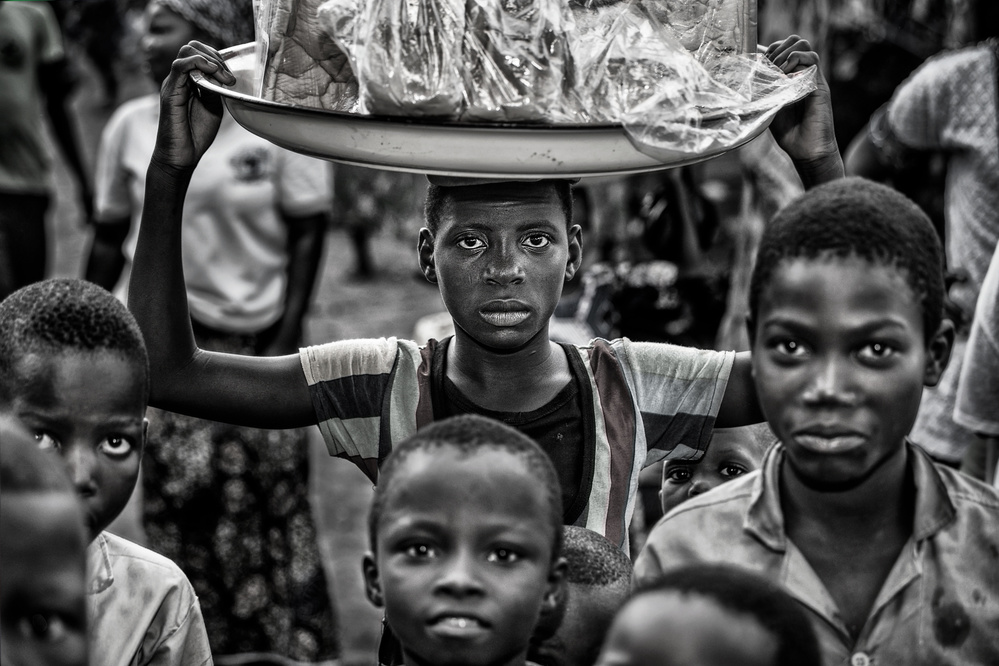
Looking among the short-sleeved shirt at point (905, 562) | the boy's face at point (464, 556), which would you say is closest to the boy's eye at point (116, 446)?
the boy's face at point (464, 556)

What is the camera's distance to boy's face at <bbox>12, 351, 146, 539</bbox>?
81.6 inches

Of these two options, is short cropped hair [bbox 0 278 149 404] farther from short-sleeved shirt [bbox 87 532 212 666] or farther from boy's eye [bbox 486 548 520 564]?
boy's eye [bbox 486 548 520 564]

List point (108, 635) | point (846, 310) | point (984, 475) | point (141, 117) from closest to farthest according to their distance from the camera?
point (846, 310) < point (108, 635) < point (984, 475) < point (141, 117)

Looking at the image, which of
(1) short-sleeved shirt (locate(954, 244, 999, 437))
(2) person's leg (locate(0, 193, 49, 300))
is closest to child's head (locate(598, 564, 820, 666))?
(1) short-sleeved shirt (locate(954, 244, 999, 437))

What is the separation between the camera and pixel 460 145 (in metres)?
2.00

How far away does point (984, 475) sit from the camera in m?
3.67

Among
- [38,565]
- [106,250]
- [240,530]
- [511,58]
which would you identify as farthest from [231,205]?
[38,565]

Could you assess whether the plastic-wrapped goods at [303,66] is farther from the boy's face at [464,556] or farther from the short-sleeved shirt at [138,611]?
the short-sleeved shirt at [138,611]

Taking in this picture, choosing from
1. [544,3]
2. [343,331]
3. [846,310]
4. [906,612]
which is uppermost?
[544,3]

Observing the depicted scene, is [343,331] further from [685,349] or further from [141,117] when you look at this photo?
[685,349]

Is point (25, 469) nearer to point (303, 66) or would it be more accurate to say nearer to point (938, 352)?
point (303, 66)

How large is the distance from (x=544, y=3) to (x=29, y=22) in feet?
16.7

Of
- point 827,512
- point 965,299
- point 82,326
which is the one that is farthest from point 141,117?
point 827,512

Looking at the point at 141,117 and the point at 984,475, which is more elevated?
the point at 141,117
